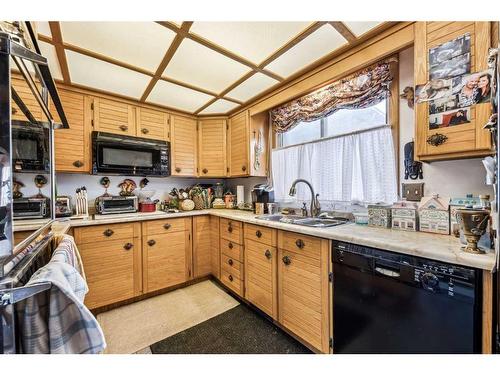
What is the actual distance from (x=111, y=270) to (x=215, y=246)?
1.05 metres

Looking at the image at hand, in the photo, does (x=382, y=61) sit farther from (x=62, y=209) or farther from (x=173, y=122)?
(x=62, y=209)

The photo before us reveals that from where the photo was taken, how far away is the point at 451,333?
2.78 ft

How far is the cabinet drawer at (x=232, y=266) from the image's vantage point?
2.05 meters

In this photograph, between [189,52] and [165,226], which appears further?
[165,226]

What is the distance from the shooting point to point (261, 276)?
1780 millimetres

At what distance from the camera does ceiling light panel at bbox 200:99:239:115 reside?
2.47 metres

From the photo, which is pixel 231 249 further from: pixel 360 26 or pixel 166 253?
pixel 360 26

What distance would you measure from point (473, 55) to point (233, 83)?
5.48ft

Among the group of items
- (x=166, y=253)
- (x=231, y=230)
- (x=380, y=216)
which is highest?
(x=380, y=216)

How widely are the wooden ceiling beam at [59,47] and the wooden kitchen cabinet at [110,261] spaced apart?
1.37 meters

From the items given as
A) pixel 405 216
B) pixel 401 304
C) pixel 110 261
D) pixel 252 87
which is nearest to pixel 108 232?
pixel 110 261

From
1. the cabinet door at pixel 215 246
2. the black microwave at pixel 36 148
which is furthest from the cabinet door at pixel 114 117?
the cabinet door at pixel 215 246

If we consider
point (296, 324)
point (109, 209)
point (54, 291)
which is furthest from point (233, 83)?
point (296, 324)

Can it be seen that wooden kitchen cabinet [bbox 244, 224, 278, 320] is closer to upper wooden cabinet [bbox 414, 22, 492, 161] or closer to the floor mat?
the floor mat
